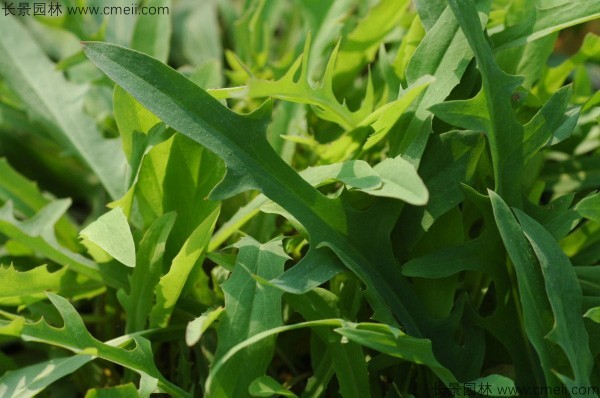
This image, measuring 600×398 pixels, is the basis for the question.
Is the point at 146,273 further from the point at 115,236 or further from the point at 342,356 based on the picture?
the point at 342,356

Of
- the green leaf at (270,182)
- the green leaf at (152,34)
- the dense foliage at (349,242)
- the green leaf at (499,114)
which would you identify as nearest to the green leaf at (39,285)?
the dense foliage at (349,242)

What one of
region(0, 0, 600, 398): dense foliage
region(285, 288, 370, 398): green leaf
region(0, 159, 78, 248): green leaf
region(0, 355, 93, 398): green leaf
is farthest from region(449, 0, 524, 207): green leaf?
region(0, 159, 78, 248): green leaf

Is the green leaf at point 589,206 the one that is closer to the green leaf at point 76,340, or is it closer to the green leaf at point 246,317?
the green leaf at point 246,317

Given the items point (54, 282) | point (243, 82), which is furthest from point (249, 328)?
point (243, 82)

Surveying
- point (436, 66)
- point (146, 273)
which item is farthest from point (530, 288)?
point (146, 273)

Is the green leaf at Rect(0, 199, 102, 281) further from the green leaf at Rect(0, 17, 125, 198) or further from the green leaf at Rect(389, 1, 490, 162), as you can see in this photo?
the green leaf at Rect(389, 1, 490, 162)

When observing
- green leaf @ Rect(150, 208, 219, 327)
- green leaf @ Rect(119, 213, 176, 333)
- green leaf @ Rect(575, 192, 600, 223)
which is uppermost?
green leaf @ Rect(119, 213, 176, 333)

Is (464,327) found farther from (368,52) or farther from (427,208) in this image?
(368,52)
